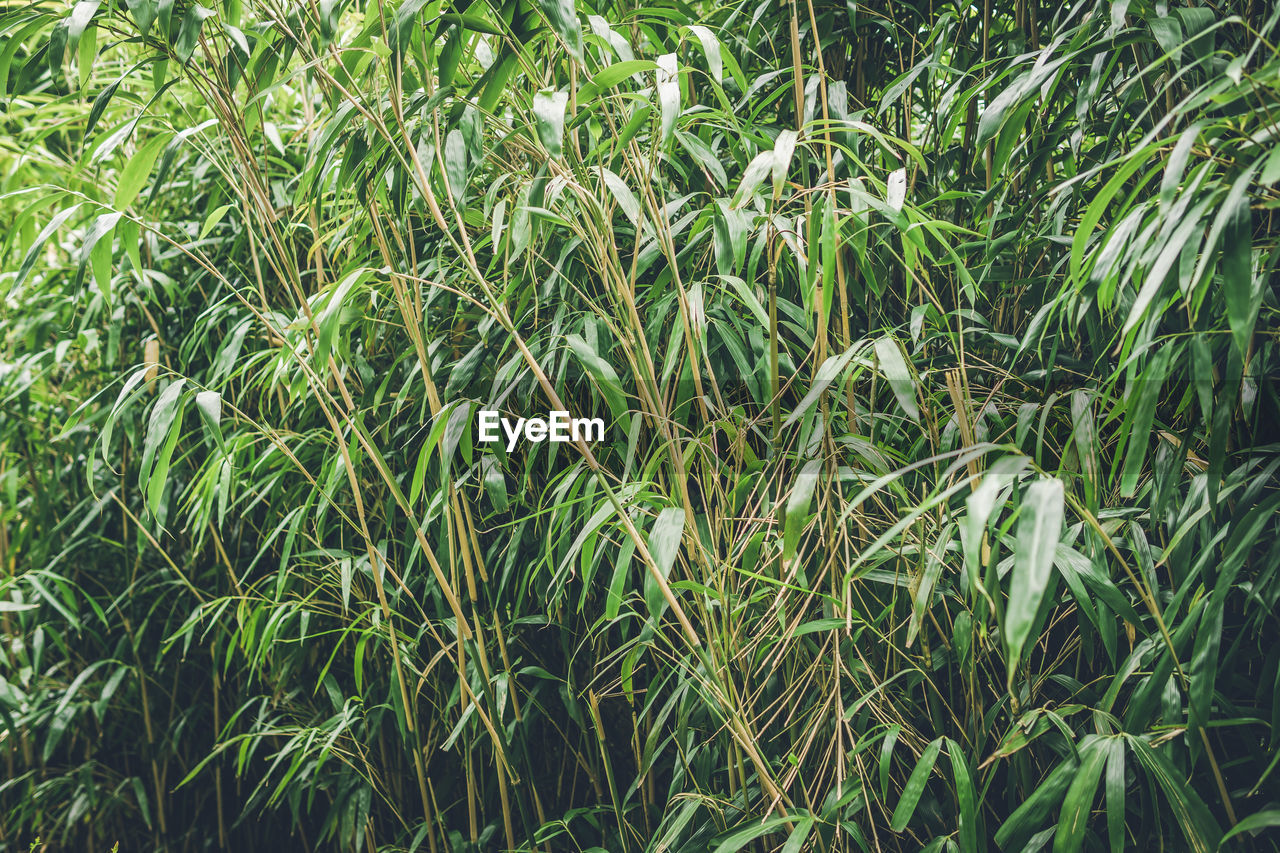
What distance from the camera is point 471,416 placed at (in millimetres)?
916

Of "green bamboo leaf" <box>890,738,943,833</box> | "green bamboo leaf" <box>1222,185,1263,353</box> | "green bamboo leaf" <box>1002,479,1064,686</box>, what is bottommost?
"green bamboo leaf" <box>890,738,943,833</box>

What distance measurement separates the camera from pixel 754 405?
0.99 meters

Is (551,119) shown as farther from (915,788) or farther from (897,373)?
(915,788)

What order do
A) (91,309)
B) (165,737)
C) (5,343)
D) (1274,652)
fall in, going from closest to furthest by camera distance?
(1274,652) < (91,309) < (165,737) < (5,343)

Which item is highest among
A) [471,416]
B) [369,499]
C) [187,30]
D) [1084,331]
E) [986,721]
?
[187,30]

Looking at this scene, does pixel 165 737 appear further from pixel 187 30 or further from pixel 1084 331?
pixel 1084 331

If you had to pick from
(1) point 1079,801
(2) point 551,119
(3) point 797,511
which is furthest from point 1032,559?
(2) point 551,119

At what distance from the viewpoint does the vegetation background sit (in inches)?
28.2

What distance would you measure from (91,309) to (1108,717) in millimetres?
1574

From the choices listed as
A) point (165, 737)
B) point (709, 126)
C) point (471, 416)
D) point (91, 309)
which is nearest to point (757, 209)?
point (709, 126)

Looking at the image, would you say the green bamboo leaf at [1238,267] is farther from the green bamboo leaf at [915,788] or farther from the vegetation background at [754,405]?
the green bamboo leaf at [915,788]

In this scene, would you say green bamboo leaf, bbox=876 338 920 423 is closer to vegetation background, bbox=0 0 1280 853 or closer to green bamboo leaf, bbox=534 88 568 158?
vegetation background, bbox=0 0 1280 853

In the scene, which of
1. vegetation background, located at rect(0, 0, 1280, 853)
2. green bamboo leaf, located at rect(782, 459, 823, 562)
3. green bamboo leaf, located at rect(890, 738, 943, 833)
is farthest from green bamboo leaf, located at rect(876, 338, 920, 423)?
green bamboo leaf, located at rect(890, 738, 943, 833)

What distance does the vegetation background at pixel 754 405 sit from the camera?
28.2 inches
